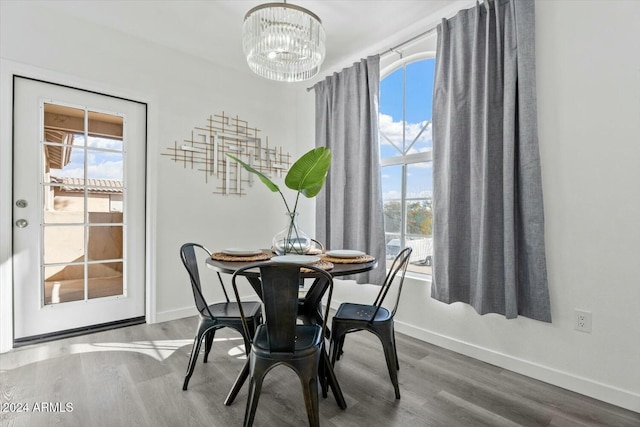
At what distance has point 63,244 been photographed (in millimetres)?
2715

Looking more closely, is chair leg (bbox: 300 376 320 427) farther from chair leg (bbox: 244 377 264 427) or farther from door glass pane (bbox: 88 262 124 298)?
door glass pane (bbox: 88 262 124 298)

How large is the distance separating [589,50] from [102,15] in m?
3.59

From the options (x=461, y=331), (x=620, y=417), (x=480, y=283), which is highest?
(x=480, y=283)

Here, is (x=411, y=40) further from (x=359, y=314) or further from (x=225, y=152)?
(x=359, y=314)

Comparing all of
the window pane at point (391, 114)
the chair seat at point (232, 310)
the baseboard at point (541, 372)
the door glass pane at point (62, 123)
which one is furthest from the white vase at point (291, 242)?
the door glass pane at point (62, 123)

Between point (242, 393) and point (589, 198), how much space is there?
237 cm

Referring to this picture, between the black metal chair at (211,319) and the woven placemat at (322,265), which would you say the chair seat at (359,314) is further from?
the black metal chair at (211,319)

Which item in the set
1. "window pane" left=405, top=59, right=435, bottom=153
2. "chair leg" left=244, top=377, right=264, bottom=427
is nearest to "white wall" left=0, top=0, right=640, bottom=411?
"window pane" left=405, top=59, right=435, bottom=153

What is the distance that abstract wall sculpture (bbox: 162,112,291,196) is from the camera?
3322mm

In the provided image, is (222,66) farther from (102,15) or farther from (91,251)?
(91,251)

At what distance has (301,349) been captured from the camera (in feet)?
4.84

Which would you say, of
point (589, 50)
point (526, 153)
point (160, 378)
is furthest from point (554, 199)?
point (160, 378)

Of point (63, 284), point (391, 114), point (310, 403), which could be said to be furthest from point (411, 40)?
point (63, 284)

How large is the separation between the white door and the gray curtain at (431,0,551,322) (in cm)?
278
